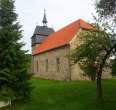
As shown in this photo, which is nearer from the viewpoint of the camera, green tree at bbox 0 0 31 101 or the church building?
green tree at bbox 0 0 31 101

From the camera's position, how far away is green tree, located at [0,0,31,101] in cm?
1808

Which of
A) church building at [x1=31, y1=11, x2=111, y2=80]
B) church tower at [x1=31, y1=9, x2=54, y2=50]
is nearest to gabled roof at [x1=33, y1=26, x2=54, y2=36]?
church tower at [x1=31, y1=9, x2=54, y2=50]

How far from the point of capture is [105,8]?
1755 centimetres

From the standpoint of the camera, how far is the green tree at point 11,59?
1808cm

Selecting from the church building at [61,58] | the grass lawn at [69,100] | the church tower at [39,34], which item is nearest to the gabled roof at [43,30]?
the church tower at [39,34]

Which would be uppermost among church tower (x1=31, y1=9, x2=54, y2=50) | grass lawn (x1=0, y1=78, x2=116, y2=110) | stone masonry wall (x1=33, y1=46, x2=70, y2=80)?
church tower (x1=31, y1=9, x2=54, y2=50)

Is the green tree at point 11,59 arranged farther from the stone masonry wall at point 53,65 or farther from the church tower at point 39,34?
the church tower at point 39,34

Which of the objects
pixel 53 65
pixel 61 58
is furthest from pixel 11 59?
pixel 53 65

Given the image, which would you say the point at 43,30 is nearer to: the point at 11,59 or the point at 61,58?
the point at 61,58

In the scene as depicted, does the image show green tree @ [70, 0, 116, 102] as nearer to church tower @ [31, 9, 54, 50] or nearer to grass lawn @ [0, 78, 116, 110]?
grass lawn @ [0, 78, 116, 110]

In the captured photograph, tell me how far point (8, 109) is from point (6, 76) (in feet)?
7.12

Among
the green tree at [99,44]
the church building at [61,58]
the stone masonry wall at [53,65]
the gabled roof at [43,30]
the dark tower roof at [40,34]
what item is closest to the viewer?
the green tree at [99,44]

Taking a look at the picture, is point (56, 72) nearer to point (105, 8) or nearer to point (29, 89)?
point (29, 89)

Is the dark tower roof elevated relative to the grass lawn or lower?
elevated
